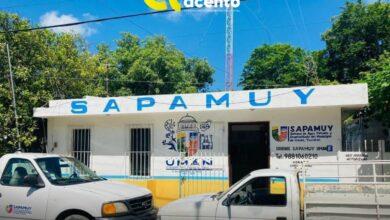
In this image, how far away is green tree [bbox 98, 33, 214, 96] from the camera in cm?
4016

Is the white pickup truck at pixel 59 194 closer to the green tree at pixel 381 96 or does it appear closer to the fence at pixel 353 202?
the fence at pixel 353 202

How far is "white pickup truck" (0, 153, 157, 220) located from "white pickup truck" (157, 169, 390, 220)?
87 centimetres

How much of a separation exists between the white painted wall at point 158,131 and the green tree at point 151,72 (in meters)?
23.3

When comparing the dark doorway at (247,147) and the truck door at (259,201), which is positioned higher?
the dark doorway at (247,147)

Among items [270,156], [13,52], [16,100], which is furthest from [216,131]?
[13,52]

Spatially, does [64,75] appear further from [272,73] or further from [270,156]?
[272,73]

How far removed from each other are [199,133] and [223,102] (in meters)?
1.29

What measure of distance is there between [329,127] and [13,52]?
1218 centimetres

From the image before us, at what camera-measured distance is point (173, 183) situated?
14.5 meters

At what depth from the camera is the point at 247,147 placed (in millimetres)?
14383

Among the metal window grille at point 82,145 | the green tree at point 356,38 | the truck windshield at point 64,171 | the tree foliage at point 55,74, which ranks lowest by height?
the truck windshield at point 64,171

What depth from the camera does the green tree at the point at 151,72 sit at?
40.2m

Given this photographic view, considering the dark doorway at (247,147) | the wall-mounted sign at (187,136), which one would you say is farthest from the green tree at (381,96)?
the wall-mounted sign at (187,136)

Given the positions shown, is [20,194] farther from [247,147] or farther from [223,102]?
[247,147]
